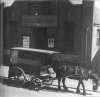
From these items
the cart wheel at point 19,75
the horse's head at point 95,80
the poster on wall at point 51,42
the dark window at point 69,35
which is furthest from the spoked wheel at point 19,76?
the horse's head at point 95,80

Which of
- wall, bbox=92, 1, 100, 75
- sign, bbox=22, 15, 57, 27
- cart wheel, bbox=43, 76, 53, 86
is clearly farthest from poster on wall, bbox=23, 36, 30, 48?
wall, bbox=92, 1, 100, 75

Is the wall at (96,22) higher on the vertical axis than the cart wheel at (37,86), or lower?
higher

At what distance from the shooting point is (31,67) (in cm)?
212

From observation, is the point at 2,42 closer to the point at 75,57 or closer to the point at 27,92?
the point at 27,92

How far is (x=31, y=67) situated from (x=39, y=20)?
42 cm

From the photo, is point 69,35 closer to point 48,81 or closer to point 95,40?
point 95,40

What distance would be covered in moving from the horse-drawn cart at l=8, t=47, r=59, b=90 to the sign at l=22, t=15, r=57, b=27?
0.22 metres

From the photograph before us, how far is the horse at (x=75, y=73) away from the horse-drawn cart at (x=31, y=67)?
5 cm

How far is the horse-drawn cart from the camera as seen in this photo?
206 centimetres

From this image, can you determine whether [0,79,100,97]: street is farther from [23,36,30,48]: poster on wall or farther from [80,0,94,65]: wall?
[23,36,30,48]: poster on wall

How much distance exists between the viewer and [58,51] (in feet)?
6.68

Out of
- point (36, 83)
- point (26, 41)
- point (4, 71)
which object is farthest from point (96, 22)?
point (4, 71)

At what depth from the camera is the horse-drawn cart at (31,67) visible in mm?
2057

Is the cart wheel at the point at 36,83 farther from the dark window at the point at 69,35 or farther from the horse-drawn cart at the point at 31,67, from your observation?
the dark window at the point at 69,35
